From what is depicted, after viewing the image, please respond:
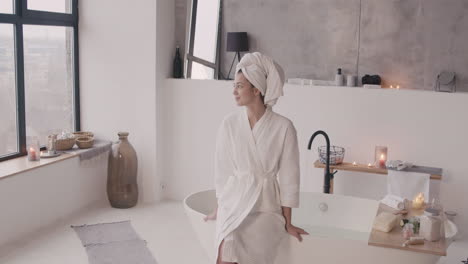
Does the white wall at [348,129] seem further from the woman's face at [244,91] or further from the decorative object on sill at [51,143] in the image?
the woman's face at [244,91]

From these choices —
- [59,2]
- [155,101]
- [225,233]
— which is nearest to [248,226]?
[225,233]

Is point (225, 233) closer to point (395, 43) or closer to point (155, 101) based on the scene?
point (155, 101)

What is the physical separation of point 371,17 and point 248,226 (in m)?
4.49

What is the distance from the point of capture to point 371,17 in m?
6.64

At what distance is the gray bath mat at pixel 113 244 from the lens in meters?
3.96

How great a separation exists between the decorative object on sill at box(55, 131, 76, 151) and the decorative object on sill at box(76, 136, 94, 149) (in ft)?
0.15

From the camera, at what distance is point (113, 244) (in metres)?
4.23

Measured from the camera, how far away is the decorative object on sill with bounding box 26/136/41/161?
455 cm

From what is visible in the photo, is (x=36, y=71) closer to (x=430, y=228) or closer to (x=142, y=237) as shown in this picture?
(x=142, y=237)

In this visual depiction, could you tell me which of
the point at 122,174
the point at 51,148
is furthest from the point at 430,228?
the point at 51,148

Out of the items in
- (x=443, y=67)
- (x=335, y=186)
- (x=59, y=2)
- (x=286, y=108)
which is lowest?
(x=335, y=186)

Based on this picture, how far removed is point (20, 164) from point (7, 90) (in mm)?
615

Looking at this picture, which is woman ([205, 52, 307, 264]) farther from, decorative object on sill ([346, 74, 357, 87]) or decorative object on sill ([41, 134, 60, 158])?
decorative object on sill ([346, 74, 357, 87])

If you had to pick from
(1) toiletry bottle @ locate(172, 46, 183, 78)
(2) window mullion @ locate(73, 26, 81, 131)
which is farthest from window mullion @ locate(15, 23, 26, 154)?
(1) toiletry bottle @ locate(172, 46, 183, 78)
